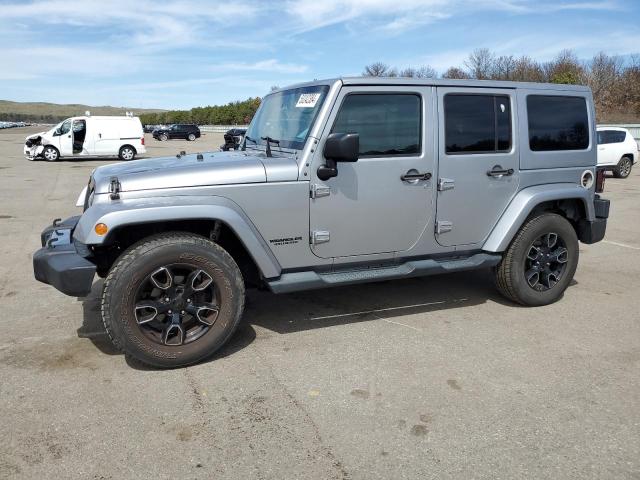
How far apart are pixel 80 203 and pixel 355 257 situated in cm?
242

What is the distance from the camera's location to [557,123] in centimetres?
493

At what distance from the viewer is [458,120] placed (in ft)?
14.6

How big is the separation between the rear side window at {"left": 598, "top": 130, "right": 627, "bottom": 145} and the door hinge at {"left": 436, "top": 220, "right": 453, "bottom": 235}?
15472mm

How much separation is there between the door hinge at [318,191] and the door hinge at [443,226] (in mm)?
1039

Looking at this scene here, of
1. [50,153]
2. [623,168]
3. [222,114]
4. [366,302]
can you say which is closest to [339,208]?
[366,302]

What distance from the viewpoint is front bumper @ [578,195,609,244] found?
16.9 feet

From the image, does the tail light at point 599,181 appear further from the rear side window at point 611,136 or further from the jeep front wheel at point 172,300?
the rear side window at point 611,136

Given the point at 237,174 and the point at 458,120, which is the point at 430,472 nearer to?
the point at 237,174

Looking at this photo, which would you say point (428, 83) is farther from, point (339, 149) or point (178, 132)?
point (178, 132)

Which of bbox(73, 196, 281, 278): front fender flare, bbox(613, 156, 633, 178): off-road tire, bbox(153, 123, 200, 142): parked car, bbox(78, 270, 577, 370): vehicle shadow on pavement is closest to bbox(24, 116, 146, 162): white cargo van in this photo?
bbox(613, 156, 633, 178): off-road tire

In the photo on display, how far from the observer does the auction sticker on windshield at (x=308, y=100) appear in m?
4.11

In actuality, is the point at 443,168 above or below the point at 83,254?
above

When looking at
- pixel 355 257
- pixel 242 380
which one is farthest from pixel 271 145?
pixel 242 380

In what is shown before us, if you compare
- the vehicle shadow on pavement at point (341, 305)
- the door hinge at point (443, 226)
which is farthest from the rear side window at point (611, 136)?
the door hinge at point (443, 226)
